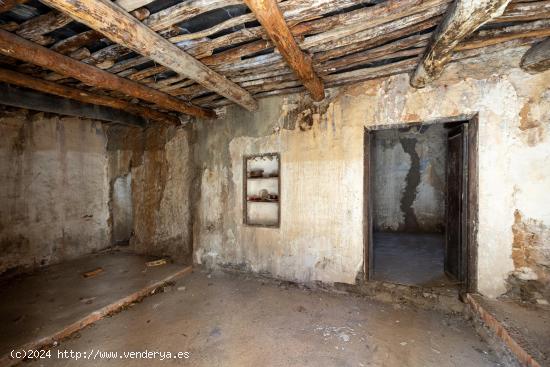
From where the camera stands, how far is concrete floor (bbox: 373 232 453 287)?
3086 mm

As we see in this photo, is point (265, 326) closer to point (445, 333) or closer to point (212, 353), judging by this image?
point (212, 353)

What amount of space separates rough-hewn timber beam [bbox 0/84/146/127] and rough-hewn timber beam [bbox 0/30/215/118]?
4.91 ft

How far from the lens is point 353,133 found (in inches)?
119

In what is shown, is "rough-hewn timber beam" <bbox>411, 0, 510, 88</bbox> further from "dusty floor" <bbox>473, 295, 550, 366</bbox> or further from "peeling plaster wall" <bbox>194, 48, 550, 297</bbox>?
"dusty floor" <bbox>473, 295, 550, 366</bbox>

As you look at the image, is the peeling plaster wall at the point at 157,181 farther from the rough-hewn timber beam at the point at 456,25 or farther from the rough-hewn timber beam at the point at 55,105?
the rough-hewn timber beam at the point at 456,25

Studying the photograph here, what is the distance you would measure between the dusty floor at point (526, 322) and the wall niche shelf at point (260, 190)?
2.57 metres

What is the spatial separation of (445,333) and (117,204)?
19.0 feet

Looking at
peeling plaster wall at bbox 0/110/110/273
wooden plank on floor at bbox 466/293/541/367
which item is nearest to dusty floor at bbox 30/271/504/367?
wooden plank on floor at bbox 466/293/541/367

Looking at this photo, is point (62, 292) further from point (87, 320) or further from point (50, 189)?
point (50, 189)

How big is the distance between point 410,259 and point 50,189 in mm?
6095

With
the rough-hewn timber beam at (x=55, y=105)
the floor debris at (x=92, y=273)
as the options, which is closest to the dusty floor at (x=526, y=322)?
the floor debris at (x=92, y=273)

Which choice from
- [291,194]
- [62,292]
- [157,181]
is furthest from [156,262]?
[291,194]

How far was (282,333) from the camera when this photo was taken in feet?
7.86

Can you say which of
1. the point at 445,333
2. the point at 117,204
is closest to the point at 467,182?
the point at 445,333
